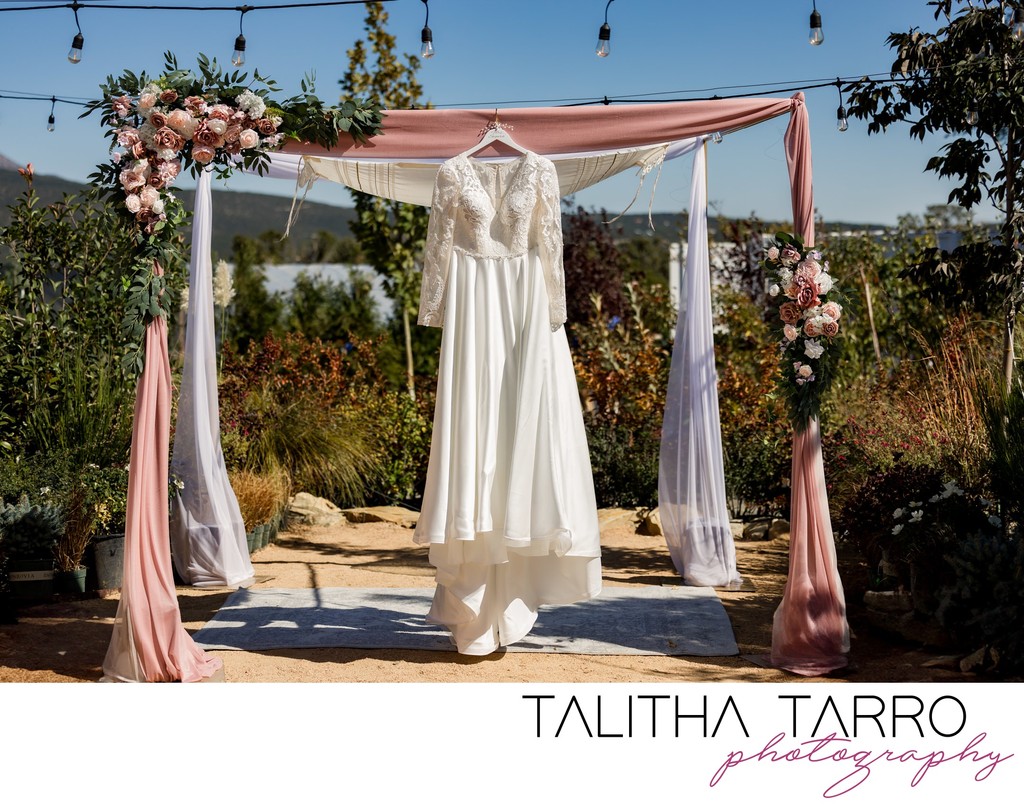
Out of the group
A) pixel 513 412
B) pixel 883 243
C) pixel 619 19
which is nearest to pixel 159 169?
pixel 513 412

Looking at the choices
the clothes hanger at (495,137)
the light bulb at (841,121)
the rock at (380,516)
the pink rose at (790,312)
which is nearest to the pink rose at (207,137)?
the clothes hanger at (495,137)

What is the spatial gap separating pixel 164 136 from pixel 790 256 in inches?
105

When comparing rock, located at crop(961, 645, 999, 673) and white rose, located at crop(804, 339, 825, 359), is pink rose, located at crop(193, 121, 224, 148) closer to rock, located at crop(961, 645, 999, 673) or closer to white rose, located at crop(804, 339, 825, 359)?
white rose, located at crop(804, 339, 825, 359)

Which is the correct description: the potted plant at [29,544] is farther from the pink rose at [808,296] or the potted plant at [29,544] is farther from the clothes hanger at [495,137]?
the pink rose at [808,296]

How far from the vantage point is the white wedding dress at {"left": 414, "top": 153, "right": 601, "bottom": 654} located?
4047 millimetres

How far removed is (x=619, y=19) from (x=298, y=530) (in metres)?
4.44

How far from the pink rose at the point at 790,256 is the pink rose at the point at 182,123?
2538 mm

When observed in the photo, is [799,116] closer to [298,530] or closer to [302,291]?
[298,530]

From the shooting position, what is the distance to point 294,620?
4.96m

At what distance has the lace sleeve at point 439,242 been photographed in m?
4.18

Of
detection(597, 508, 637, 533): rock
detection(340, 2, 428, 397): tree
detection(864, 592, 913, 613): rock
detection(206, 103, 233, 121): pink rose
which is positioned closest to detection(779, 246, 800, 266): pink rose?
detection(864, 592, 913, 613): rock

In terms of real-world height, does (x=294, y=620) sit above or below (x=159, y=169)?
below

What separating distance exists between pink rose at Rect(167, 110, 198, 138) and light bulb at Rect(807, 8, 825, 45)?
2.92 meters
